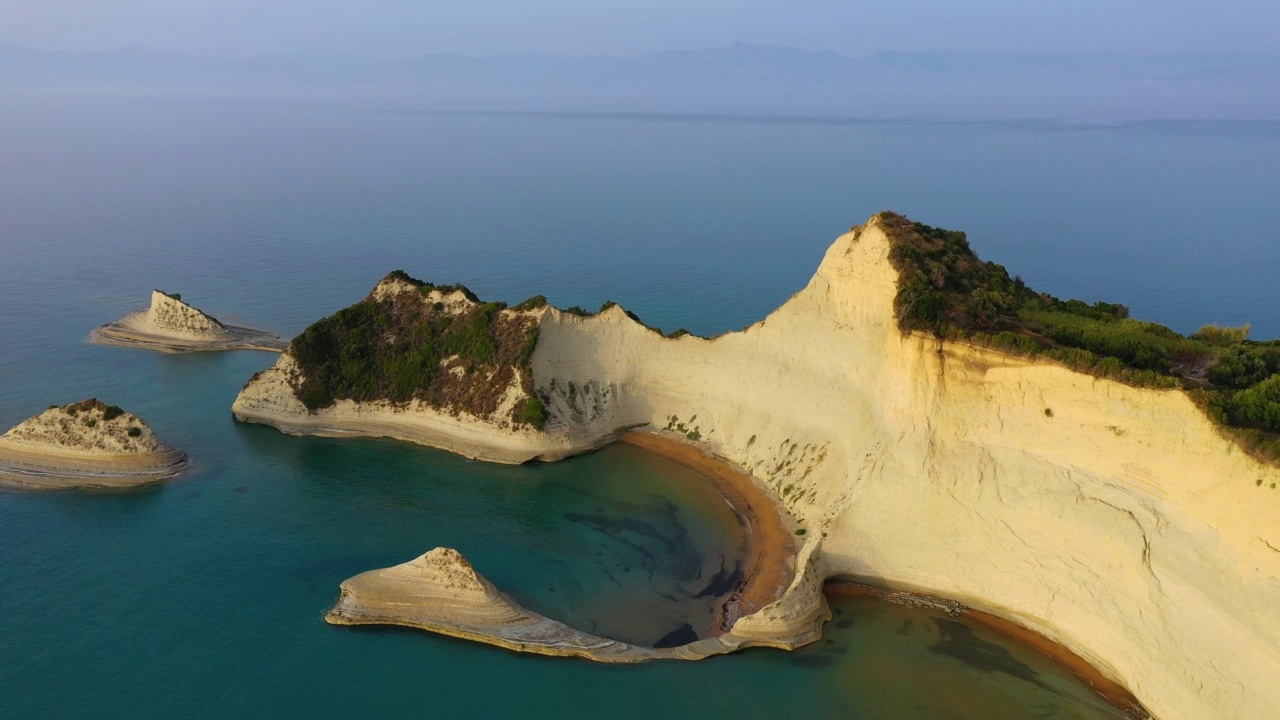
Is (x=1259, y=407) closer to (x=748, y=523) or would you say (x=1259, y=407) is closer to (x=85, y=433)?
(x=748, y=523)

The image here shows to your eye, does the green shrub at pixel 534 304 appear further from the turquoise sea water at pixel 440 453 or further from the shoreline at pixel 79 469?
the shoreline at pixel 79 469

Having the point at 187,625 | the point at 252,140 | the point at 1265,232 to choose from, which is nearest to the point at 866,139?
the point at 1265,232

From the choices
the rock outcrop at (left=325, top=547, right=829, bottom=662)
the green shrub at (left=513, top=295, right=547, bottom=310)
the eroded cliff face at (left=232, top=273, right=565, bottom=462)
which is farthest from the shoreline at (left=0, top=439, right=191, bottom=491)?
the green shrub at (left=513, top=295, right=547, bottom=310)

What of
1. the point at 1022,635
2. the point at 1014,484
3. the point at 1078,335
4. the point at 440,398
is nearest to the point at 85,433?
the point at 440,398

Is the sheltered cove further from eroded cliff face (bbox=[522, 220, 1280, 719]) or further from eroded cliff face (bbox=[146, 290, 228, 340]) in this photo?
eroded cliff face (bbox=[146, 290, 228, 340])

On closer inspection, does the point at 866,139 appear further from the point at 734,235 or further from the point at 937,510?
the point at 937,510
